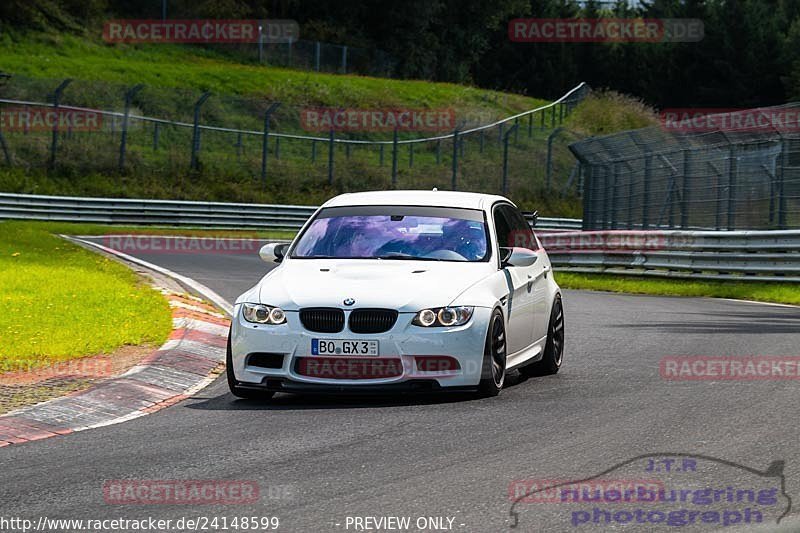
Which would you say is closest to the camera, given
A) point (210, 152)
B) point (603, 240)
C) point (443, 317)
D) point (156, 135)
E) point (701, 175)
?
point (443, 317)

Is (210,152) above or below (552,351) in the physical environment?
above

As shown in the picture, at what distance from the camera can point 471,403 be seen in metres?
9.23

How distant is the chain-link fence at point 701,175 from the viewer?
22.2 m

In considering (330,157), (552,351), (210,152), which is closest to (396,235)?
(552,351)

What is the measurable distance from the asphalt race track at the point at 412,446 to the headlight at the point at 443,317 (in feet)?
1.82

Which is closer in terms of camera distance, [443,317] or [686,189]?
[443,317]

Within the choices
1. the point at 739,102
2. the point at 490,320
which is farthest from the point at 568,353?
the point at 739,102

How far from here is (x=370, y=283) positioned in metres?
9.46

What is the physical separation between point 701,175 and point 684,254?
8.13 ft

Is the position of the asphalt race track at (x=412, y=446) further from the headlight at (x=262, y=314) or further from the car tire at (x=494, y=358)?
the headlight at (x=262, y=314)

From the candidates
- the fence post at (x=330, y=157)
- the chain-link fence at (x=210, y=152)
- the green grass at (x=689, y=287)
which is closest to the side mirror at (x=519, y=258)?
the green grass at (x=689, y=287)

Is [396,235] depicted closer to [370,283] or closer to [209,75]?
[370,283]

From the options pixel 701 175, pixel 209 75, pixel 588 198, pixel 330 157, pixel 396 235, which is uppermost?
pixel 209 75

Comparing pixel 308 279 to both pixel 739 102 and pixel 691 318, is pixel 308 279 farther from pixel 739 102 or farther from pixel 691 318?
pixel 739 102
